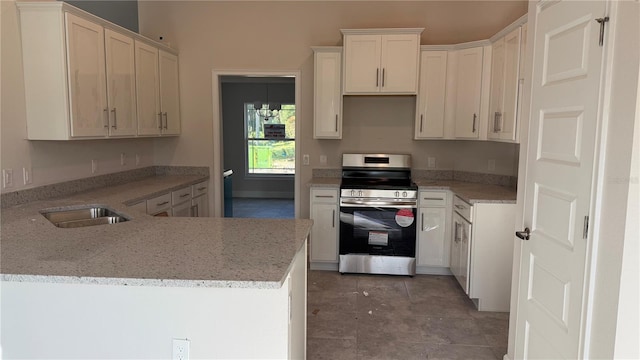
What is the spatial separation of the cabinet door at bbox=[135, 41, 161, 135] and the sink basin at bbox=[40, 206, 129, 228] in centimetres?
121

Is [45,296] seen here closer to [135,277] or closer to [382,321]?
[135,277]

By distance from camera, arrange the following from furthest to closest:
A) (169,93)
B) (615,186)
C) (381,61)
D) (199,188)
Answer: (199,188) < (169,93) < (381,61) < (615,186)

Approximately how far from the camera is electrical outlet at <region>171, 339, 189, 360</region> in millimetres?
1590

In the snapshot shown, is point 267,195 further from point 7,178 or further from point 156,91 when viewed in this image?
point 7,178

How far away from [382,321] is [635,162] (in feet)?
7.16

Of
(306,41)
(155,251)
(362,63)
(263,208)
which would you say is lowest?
(263,208)

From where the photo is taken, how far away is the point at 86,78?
3146 mm

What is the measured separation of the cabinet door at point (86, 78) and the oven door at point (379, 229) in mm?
2311

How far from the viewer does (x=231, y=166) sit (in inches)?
359

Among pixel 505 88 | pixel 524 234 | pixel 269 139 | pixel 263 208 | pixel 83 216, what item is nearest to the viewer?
pixel 524 234

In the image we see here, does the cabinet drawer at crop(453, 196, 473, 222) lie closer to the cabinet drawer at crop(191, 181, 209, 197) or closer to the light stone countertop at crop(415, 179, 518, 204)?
the light stone countertop at crop(415, 179, 518, 204)

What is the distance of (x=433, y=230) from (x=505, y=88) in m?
1.48

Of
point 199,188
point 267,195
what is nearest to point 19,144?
→ point 199,188

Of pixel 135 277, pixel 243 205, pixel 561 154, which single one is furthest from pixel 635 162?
pixel 243 205
